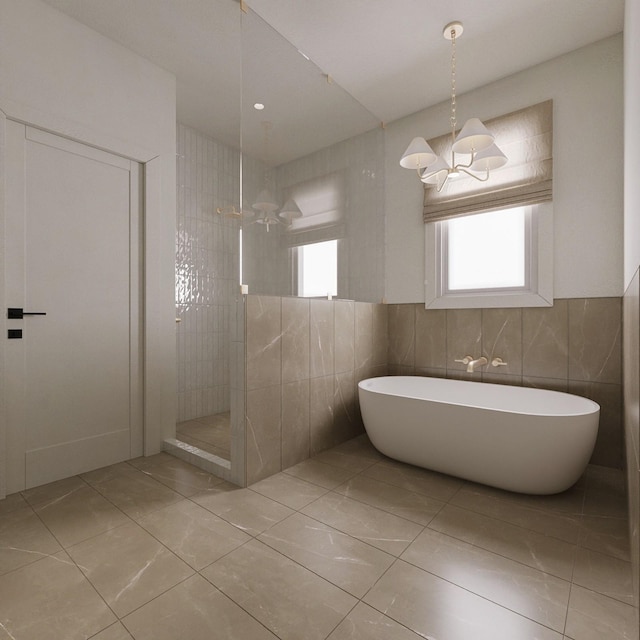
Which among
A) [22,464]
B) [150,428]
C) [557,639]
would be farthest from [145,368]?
[557,639]

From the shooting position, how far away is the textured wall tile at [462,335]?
2828 mm

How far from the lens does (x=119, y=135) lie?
95.7 inches

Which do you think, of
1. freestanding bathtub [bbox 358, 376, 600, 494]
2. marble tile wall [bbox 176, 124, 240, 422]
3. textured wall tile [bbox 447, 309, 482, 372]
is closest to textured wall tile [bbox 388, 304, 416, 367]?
textured wall tile [bbox 447, 309, 482, 372]

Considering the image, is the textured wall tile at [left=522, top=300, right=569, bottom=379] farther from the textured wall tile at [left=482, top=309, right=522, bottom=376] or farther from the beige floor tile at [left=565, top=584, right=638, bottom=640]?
the beige floor tile at [left=565, top=584, right=638, bottom=640]

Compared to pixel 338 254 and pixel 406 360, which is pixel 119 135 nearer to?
pixel 338 254

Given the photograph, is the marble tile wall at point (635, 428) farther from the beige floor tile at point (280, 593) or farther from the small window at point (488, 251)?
the small window at point (488, 251)

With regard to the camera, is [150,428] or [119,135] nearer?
[119,135]

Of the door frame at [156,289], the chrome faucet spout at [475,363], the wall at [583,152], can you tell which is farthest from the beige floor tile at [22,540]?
the wall at [583,152]

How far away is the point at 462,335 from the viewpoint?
290 cm

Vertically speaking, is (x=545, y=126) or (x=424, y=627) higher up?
(x=545, y=126)

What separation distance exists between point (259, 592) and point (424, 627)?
0.55 metres

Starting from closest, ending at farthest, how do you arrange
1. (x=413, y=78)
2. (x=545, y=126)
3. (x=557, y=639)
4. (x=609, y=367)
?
(x=557, y=639), (x=609, y=367), (x=545, y=126), (x=413, y=78)

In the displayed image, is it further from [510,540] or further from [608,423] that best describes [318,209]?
[608,423]

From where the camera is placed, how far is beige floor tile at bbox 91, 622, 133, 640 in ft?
3.61
